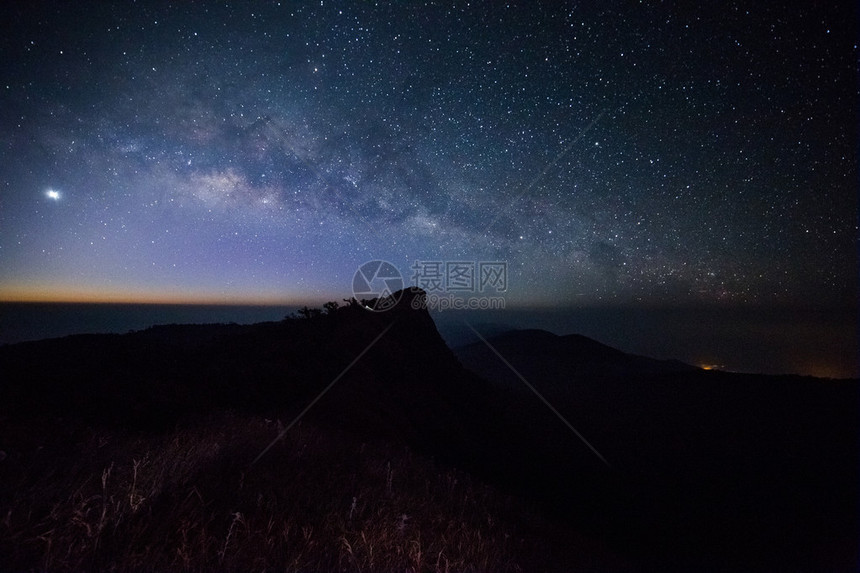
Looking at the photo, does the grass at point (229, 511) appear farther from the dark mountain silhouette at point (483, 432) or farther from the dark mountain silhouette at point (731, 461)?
the dark mountain silhouette at point (731, 461)

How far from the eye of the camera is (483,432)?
9617 millimetres

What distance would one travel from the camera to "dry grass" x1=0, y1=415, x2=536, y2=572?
76.2 inches

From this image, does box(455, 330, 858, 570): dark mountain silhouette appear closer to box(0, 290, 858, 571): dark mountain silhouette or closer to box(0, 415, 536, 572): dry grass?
box(0, 290, 858, 571): dark mountain silhouette

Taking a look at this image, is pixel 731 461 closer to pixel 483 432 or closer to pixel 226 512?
pixel 483 432

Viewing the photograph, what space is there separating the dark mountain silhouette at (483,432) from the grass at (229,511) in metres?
0.08

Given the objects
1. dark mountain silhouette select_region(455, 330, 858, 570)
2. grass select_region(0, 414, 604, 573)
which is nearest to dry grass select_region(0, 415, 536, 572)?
grass select_region(0, 414, 604, 573)

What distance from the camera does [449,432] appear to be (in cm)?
838

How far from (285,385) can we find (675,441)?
1406 cm

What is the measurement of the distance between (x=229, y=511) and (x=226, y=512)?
31 millimetres

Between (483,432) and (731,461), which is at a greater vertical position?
(483,432)

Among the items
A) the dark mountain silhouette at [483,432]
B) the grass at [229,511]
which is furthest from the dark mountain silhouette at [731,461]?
the grass at [229,511]

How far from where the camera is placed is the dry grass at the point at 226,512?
1937 millimetres

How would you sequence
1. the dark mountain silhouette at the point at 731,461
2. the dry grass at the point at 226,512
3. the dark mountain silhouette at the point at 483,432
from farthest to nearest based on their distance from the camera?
1. the dark mountain silhouette at the point at 731,461
2. the dark mountain silhouette at the point at 483,432
3. the dry grass at the point at 226,512

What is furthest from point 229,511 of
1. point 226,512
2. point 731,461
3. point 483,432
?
point 731,461
